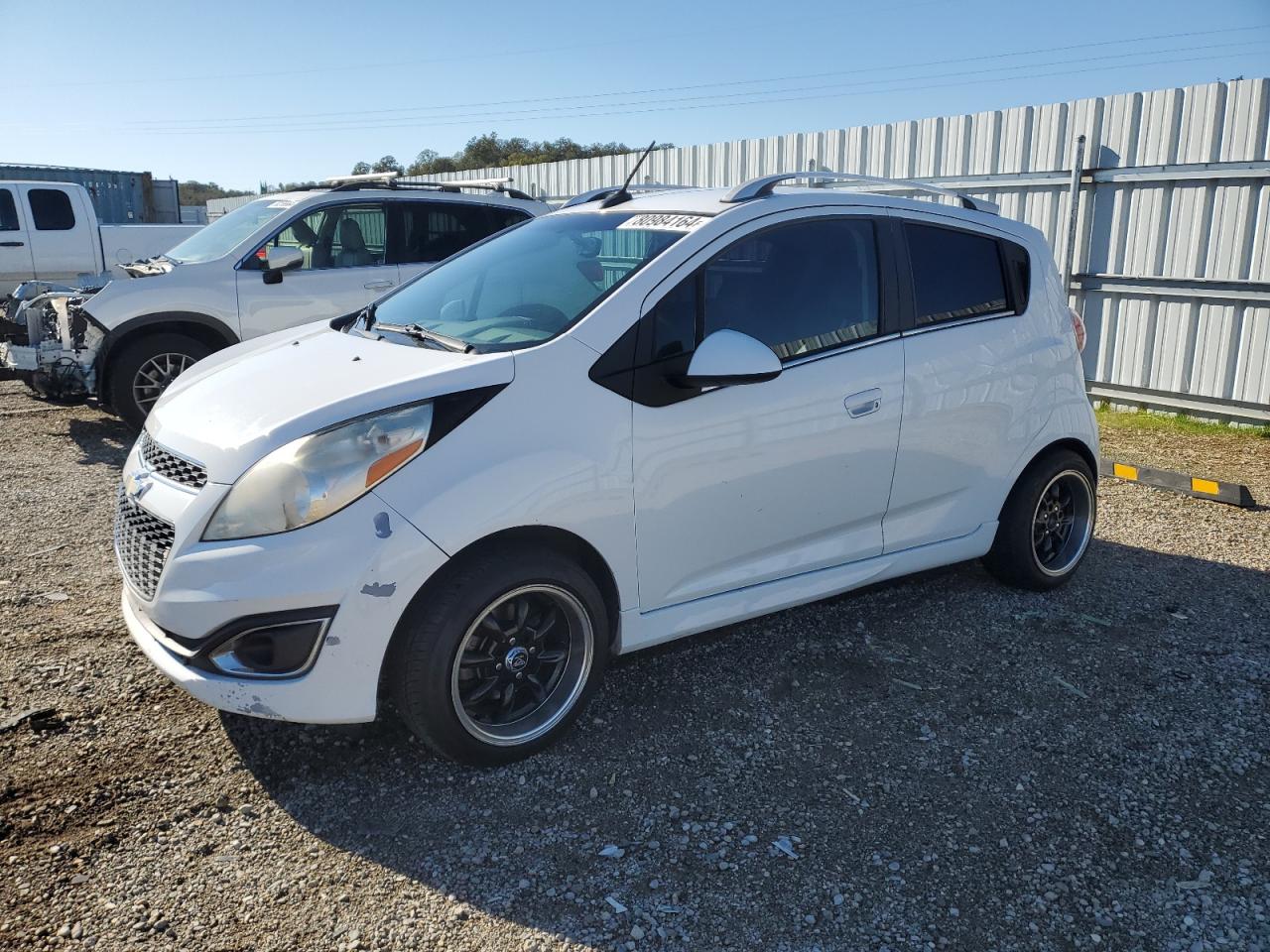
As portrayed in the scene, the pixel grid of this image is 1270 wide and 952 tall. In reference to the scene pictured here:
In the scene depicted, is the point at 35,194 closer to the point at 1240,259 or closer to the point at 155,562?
the point at 155,562

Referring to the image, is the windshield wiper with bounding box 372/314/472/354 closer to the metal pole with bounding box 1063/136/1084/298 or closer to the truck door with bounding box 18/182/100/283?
the metal pole with bounding box 1063/136/1084/298

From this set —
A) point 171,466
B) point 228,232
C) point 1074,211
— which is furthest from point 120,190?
point 171,466

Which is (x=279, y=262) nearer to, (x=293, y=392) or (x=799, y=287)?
(x=293, y=392)

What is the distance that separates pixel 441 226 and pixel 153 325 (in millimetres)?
2391

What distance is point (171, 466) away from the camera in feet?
10.6

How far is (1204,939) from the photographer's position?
8.52 ft

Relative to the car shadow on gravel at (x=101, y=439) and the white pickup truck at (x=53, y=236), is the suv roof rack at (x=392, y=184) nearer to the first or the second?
the car shadow on gravel at (x=101, y=439)

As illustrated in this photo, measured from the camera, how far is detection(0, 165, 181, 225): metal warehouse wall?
75.9ft

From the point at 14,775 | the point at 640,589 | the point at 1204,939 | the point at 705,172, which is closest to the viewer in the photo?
the point at 1204,939

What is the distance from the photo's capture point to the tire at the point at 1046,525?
4691 millimetres

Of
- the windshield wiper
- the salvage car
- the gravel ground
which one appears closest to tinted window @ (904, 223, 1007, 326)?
the gravel ground

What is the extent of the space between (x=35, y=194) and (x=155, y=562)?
13.0 meters

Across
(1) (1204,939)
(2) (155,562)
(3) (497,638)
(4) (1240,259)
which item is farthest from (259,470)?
(4) (1240,259)

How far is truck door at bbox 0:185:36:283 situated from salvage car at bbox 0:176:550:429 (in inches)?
234
